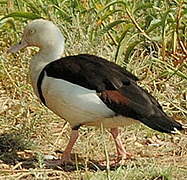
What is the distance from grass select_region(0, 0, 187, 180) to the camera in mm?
3891

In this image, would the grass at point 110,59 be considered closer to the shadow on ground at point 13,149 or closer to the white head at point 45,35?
the shadow on ground at point 13,149

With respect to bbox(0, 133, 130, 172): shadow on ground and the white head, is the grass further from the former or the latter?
the white head

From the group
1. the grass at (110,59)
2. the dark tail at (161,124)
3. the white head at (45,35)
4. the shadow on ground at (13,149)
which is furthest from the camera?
the white head at (45,35)

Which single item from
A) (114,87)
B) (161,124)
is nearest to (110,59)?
(114,87)

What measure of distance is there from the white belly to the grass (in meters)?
0.18

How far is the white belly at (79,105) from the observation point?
148 inches

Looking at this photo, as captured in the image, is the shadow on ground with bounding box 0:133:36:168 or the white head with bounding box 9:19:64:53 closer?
the shadow on ground with bounding box 0:133:36:168

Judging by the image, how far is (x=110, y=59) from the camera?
16.8ft

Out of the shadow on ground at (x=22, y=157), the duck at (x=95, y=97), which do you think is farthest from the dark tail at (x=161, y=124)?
the shadow on ground at (x=22, y=157)

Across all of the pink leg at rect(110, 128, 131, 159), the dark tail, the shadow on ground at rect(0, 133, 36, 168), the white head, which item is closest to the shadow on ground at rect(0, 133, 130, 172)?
the shadow on ground at rect(0, 133, 36, 168)

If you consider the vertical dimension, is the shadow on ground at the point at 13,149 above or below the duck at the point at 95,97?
below

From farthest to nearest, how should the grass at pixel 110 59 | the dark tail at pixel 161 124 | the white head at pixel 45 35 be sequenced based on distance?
1. the white head at pixel 45 35
2. the grass at pixel 110 59
3. the dark tail at pixel 161 124

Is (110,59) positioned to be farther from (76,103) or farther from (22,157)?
(76,103)

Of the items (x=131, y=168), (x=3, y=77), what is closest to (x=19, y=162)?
(x=131, y=168)
